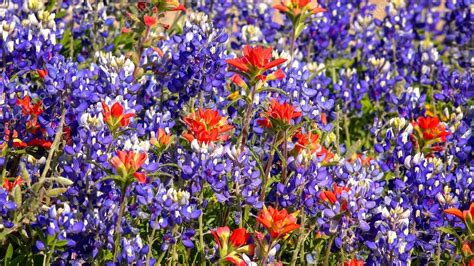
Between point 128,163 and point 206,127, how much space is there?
0.58m

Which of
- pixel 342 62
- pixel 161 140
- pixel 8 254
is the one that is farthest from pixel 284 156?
pixel 342 62

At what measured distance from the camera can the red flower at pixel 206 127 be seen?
4.00 m

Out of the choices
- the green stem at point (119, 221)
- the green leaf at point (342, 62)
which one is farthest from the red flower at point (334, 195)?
the green leaf at point (342, 62)

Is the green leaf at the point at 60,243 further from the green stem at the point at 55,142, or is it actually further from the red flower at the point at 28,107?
the red flower at the point at 28,107

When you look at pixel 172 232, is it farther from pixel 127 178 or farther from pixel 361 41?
pixel 361 41

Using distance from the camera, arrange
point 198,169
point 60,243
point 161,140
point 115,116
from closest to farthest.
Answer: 1. point 60,243
2. point 115,116
3. point 198,169
4. point 161,140

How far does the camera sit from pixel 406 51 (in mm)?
6738

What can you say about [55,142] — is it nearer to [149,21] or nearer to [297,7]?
[149,21]

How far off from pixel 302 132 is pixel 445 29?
364 cm

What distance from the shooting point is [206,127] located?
13.4ft

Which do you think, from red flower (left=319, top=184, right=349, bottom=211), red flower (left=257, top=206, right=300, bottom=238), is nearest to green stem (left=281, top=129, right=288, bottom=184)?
red flower (left=319, top=184, right=349, bottom=211)

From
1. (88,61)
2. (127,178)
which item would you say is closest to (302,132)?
(127,178)

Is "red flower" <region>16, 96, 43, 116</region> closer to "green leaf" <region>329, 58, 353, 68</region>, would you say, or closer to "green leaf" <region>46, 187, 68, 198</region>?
"green leaf" <region>46, 187, 68, 198</region>

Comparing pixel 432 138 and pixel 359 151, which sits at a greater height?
pixel 432 138
